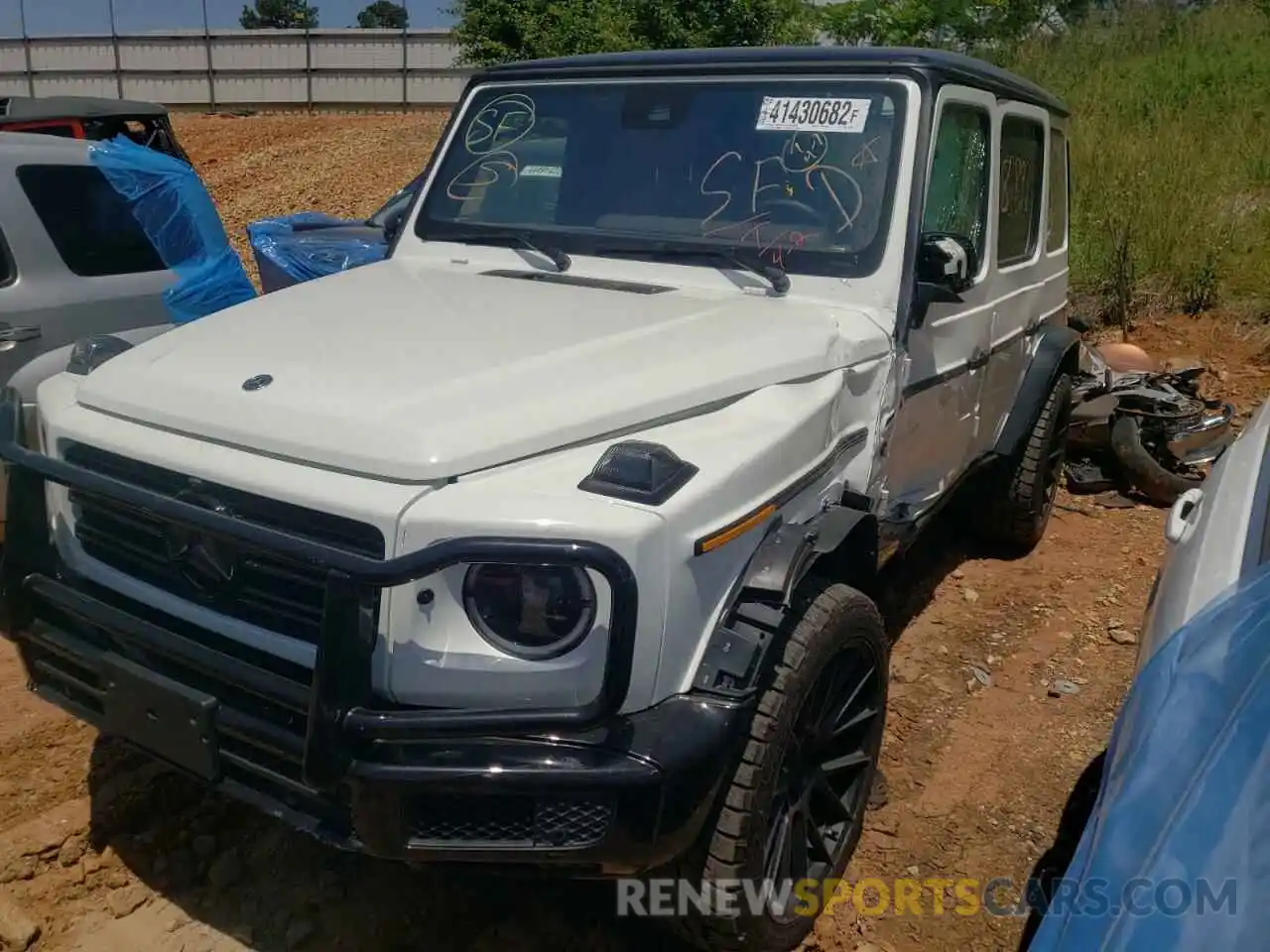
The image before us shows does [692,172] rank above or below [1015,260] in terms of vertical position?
above

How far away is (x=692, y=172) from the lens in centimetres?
330

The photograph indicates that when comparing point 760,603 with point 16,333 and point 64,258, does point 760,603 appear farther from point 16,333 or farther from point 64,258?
point 64,258

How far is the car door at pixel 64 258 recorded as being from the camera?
4398 mm

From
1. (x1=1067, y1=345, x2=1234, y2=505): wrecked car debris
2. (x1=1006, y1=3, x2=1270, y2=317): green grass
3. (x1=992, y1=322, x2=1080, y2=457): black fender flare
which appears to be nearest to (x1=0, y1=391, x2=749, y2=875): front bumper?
(x1=992, y1=322, x2=1080, y2=457): black fender flare

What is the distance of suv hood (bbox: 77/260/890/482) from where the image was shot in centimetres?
217

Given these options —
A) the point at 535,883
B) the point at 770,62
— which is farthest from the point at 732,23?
the point at 535,883

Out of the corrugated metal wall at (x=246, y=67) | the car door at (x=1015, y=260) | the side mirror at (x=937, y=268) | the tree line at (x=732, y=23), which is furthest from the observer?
the corrugated metal wall at (x=246, y=67)

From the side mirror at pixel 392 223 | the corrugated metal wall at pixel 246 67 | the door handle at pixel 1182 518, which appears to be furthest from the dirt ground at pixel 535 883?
the corrugated metal wall at pixel 246 67

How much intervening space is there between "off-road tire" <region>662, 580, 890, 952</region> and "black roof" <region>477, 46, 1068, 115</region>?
164 cm

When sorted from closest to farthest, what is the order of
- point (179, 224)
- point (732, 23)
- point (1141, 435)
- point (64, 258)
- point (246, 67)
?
point (64, 258), point (179, 224), point (1141, 435), point (732, 23), point (246, 67)

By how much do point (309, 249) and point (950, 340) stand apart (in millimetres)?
3895

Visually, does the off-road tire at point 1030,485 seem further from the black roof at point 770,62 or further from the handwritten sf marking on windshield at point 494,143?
the handwritten sf marking on windshield at point 494,143

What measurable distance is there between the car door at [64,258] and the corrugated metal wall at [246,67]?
19.6 m

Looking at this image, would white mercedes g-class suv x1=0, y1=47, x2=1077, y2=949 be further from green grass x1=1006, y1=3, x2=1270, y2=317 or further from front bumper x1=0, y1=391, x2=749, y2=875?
green grass x1=1006, y1=3, x2=1270, y2=317
